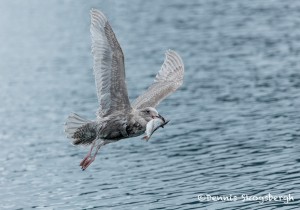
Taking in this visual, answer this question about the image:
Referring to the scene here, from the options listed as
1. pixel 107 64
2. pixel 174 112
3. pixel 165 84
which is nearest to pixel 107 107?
pixel 107 64

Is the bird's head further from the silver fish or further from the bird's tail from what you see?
the bird's tail

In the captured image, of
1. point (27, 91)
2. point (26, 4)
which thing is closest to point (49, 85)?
point (27, 91)

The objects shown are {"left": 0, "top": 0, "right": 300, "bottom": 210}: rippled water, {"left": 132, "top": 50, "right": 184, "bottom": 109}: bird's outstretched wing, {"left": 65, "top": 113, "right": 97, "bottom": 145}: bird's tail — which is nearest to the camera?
{"left": 65, "top": 113, "right": 97, "bottom": 145}: bird's tail

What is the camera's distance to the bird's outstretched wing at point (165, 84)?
72.4ft

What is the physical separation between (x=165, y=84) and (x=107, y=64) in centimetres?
347

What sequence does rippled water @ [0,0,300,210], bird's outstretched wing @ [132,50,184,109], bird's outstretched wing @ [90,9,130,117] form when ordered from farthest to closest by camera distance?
1. rippled water @ [0,0,300,210]
2. bird's outstretched wing @ [132,50,184,109]
3. bird's outstretched wing @ [90,9,130,117]

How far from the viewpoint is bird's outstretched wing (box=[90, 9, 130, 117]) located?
2008 centimetres

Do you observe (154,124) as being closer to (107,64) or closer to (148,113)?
(148,113)

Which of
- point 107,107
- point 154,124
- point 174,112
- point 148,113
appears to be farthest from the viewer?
point 174,112

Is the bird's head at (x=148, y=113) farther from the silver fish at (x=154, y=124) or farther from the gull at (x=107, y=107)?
the silver fish at (x=154, y=124)

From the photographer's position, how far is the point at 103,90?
20.7 m

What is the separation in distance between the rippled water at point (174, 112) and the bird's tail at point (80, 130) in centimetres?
322

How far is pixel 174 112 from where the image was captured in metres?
37.8

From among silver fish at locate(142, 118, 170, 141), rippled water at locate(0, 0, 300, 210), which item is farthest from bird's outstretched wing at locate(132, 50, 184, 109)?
silver fish at locate(142, 118, 170, 141)
